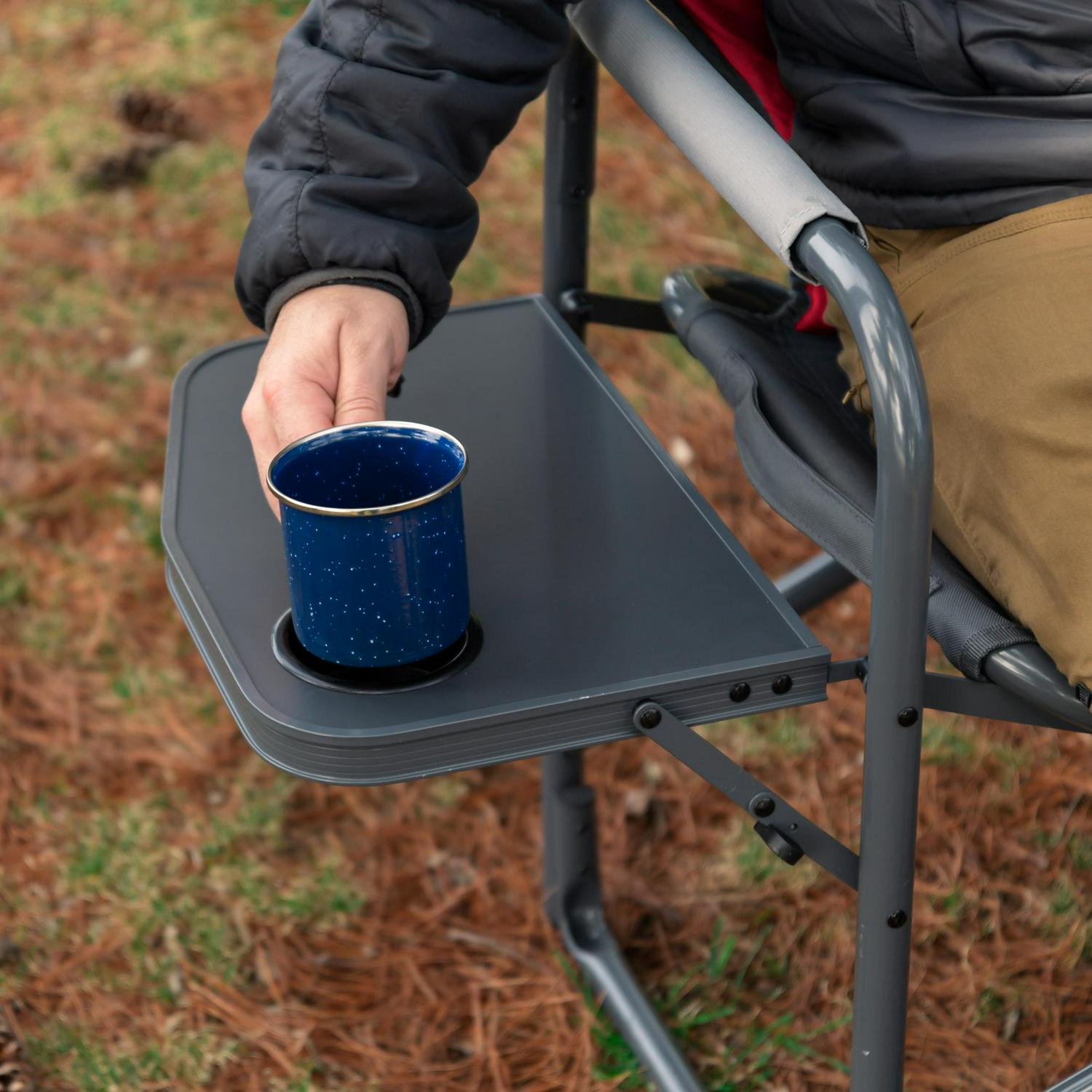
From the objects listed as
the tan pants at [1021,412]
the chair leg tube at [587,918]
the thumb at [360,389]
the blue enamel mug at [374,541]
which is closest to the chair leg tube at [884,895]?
the tan pants at [1021,412]

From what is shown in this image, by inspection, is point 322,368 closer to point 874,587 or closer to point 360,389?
point 360,389

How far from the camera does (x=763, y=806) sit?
0.98m

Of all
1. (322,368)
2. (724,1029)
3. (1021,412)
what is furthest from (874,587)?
(724,1029)

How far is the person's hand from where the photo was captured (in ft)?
3.33

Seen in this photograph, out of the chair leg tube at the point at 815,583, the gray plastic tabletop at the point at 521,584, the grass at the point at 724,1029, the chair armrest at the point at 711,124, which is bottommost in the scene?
the grass at the point at 724,1029

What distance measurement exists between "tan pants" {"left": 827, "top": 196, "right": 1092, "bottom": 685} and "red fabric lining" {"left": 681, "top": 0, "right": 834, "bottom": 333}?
273mm

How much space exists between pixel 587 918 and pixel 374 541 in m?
0.96

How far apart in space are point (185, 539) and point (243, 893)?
0.84m

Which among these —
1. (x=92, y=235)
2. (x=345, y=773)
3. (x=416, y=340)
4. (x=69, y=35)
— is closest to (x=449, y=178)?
(x=416, y=340)

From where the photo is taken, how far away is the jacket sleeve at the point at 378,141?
105 centimetres

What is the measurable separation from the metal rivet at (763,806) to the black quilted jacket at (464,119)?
430mm

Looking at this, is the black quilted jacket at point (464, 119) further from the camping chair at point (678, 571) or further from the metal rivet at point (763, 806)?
the metal rivet at point (763, 806)

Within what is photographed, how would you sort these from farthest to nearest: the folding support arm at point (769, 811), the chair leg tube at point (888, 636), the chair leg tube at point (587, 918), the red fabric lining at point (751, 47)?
the chair leg tube at point (587, 918), the red fabric lining at point (751, 47), the folding support arm at point (769, 811), the chair leg tube at point (888, 636)

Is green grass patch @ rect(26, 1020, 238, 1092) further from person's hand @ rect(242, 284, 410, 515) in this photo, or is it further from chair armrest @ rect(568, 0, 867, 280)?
chair armrest @ rect(568, 0, 867, 280)
